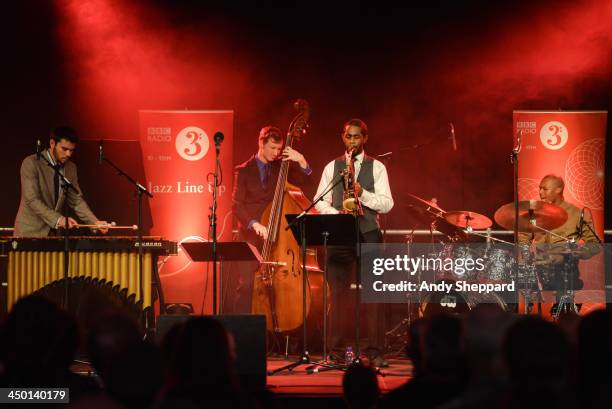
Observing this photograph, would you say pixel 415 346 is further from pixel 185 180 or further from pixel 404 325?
pixel 185 180

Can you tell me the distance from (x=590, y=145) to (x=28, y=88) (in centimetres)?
680

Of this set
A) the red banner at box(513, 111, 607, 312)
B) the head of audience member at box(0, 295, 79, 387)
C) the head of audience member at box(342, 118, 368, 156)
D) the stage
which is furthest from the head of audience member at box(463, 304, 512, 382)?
the red banner at box(513, 111, 607, 312)

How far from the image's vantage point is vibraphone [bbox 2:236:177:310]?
25.2ft

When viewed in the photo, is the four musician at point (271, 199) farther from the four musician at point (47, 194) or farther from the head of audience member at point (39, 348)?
the head of audience member at point (39, 348)

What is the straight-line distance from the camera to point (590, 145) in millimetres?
9938

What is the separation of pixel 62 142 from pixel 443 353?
584 cm

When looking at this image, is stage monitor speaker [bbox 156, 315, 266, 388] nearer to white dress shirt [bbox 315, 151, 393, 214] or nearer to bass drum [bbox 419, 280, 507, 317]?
white dress shirt [bbox 315, 151, 393, 214]

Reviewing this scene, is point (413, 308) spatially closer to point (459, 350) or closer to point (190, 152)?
point (190, 152)

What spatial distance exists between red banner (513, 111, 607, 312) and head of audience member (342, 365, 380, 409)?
6.42 metres

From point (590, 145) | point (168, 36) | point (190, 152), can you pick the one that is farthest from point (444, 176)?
point (168, 36)

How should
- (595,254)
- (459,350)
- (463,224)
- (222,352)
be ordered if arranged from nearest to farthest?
(222,352) < (459,350) < (463,224) < (595,254)

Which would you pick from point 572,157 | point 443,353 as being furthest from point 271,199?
point 443,353

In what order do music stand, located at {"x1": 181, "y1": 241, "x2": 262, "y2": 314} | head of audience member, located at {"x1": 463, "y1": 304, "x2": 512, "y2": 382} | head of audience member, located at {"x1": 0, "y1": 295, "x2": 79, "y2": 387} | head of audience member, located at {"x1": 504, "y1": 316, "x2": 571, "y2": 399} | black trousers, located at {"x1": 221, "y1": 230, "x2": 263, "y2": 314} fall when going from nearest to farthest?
head of audience member, located at {"x1": 504, "y1": 316, "x2": 571, "y2": 399}, head of audience member, located at {"x1": 463, "y1": 304, "x2": 512, "y2": 382}, head of audience member, located at {"x1": 0, "y1": 295, "x2": 79, "y2": 387}, music stand, located at {"x1": 181, "y1": 241, "x2": 262, "y2": 314}, black trousers, located at {"x1": 221, "y1": 230, "x2": 263, "y2": 314}

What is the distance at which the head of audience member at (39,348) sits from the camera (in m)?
3.25
